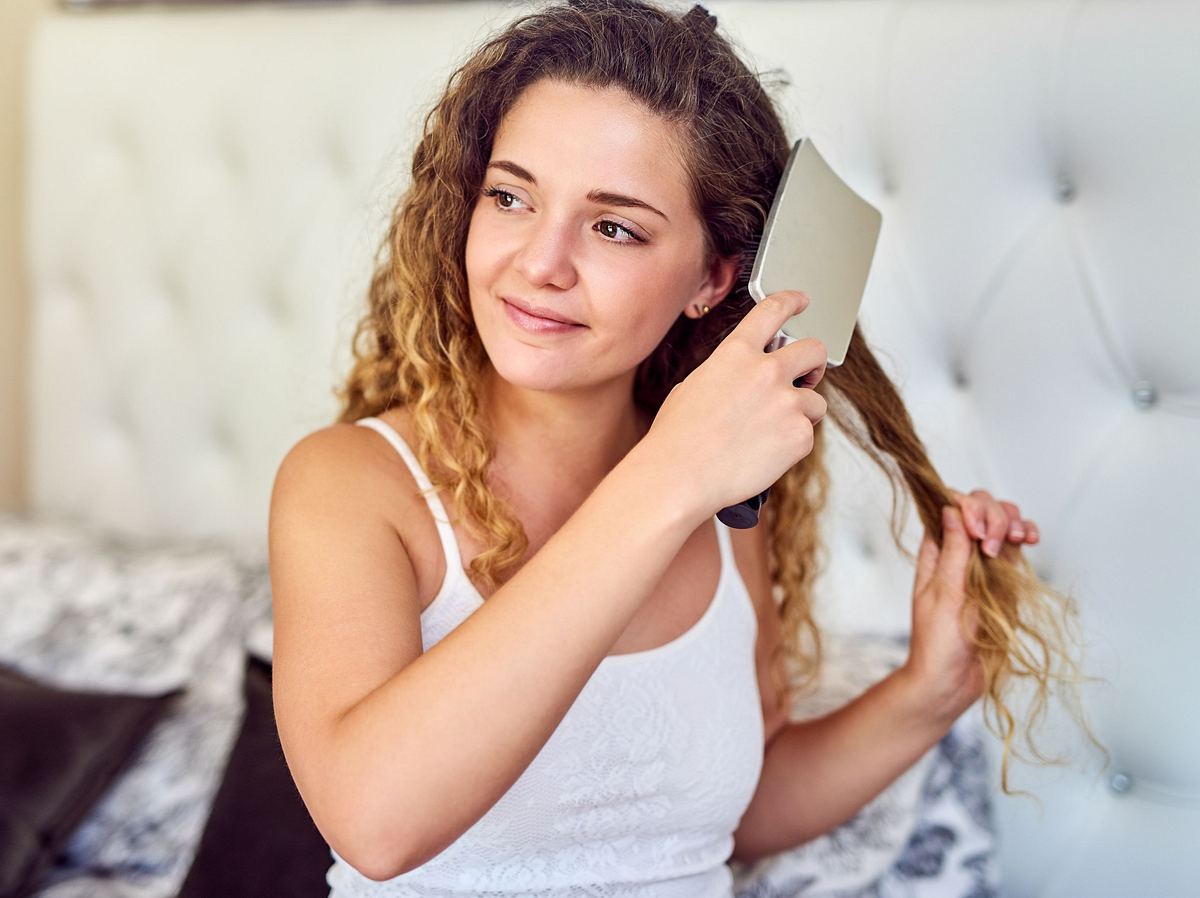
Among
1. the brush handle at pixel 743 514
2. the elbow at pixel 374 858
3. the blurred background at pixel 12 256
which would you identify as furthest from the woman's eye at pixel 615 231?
the blurred background at pixel 12 256

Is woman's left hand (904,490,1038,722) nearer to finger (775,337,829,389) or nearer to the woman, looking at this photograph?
the woman

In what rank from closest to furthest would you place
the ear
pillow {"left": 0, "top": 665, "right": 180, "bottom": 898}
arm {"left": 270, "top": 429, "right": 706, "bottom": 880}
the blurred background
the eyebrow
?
arm {"left": 270, "top": 429, "right": 706, "bottom": 880} < the eyebrow < the ear < pillow {"left": 0, "top": 665, "right": 180, "bottom": 898} < the blurred background

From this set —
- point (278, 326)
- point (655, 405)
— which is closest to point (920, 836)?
point (655, 405)

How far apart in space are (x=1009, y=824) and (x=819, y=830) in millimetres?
260

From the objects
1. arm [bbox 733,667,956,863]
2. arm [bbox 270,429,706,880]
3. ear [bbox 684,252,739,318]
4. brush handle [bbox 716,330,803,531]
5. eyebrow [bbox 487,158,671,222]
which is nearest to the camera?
arm [bbox 270,429,706,880]

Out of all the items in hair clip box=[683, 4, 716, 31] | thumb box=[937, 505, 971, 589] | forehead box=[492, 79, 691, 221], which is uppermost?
hair clip box=[683, 4, 716, 31]

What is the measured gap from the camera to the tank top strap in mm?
1014

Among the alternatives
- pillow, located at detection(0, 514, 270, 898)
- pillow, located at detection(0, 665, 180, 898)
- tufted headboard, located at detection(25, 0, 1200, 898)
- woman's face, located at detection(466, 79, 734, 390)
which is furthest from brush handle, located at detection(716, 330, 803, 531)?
pillow, located at detection(0, 665, 180, 898)

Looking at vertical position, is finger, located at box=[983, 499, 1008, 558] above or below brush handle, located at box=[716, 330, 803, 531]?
below

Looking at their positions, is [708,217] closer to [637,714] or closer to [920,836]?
[637,714]

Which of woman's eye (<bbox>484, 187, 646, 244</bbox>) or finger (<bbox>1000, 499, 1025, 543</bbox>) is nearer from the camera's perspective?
woman's eye (<bbox>484, 187, 646, 244</bbox>)

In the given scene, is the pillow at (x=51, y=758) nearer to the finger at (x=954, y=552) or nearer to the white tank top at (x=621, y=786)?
the white tank top at (x=621, y=786)

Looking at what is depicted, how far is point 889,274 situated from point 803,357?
708mm

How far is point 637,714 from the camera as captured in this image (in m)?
1.06
